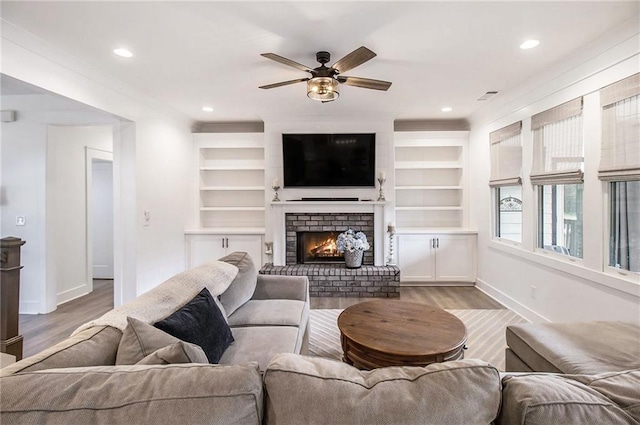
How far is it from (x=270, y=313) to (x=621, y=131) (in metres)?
2.99

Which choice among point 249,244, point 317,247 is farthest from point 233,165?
point 317,247

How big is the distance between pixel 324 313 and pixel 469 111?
3.63 meters

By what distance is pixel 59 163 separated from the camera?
410 centimetres

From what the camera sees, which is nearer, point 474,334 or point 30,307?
point 474,334

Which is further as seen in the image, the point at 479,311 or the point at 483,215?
the point at 483,215

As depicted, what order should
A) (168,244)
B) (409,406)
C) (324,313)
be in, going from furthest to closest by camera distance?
(168,244), (324,313), (409,406)

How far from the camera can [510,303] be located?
3846mm

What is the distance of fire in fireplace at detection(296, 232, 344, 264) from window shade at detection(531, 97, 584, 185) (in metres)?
2.81

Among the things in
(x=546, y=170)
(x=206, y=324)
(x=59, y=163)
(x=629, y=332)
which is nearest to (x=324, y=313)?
(x=206, y=324)

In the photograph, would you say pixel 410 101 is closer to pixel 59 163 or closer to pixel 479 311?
pixel 479 311

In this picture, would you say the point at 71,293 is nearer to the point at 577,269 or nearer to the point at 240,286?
the point at 240,286

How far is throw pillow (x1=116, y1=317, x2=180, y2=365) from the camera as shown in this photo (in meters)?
1.17

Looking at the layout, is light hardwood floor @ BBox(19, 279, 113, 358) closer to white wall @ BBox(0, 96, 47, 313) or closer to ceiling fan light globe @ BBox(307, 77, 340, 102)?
white wall @ BBox(0, 96, 47, 313)

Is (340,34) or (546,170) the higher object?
(340,34)
